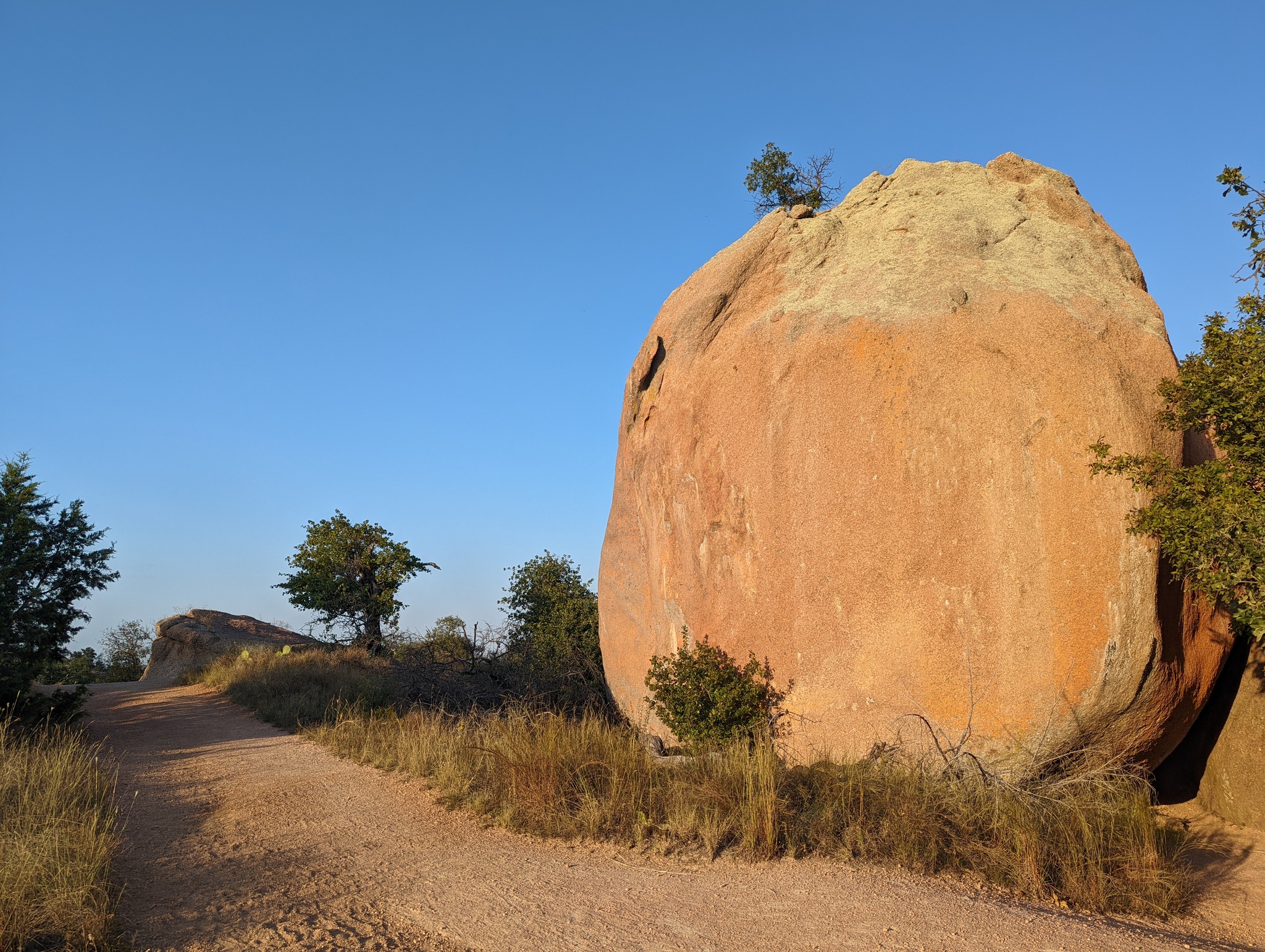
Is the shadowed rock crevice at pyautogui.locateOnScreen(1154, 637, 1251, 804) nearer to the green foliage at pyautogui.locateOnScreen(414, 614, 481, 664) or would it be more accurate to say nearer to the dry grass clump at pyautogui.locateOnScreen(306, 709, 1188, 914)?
the dry grass clump at pyautogui.locateOnScreen(306, 709, 1188, 914)

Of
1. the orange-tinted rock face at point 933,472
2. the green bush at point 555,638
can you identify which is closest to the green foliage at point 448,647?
the green bush at point 555,638

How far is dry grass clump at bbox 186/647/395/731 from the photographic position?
493 inches

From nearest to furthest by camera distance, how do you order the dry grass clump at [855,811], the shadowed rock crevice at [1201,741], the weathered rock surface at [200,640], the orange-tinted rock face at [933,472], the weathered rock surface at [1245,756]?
the dry grass clump at [855,811], the orange-tinted rock face at [933,472], the weathered rock surface at [1245,756], the shadowed rock crevice at [1201,741], the weathered rock surface at [200,640]

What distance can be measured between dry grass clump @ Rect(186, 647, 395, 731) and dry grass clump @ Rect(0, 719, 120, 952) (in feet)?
16.6

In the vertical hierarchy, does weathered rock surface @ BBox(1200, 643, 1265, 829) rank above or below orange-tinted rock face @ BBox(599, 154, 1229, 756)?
below

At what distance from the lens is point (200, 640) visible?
21.0m

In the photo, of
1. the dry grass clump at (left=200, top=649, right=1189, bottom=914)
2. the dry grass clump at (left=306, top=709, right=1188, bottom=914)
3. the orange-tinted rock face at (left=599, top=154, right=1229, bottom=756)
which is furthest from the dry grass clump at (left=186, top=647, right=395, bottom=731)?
the orange-tinted rock face at (left=599, top=154, right=1229, bottom=756)

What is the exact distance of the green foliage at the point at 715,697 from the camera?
7277 mm

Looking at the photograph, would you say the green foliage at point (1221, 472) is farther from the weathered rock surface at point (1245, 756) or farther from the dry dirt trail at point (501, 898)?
the dry dirt trail at point (501, 898)

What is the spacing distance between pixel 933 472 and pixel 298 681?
1233 centimetres

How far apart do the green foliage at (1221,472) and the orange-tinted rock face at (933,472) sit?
179 millimetres

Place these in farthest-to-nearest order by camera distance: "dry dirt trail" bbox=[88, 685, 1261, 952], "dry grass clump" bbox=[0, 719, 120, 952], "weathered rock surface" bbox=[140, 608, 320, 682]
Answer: "weathered rock surface" bbox=[140, 608, 320, 682] → "dry dirt trail" bbox=[88, 685, 1261, 952] → "dry grass clump" bbox=[0, 719, 120, 952]

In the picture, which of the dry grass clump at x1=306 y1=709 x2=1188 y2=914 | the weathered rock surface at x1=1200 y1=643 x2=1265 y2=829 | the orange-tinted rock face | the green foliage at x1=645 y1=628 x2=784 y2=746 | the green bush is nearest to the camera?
the dry grass clump at x1=306 y1=709 x2=1188 y2=914

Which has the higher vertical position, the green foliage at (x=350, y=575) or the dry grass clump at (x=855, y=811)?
the green foliage at (x=350, y=575)
